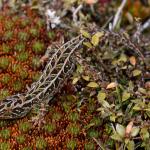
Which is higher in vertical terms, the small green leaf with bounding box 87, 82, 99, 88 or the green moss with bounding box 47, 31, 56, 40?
the green moss with bounding box 47, 31, 56, 40

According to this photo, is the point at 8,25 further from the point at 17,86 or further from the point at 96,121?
the point at 96,121

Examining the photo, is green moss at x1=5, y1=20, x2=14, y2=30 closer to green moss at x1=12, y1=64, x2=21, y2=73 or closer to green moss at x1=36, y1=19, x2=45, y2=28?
green moss at x1=36, y1=19, x2=45, y2=28

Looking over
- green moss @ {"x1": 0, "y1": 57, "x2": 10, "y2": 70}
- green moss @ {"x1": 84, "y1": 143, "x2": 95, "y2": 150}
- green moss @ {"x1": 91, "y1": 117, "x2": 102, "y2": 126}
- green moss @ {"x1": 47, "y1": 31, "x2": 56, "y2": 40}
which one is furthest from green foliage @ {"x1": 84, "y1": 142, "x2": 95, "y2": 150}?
green moss @ {"x1": 47, "y1": 31, "x2": 56, "y2": 40}

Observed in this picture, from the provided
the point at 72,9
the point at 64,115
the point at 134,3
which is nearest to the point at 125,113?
the point at 64,115

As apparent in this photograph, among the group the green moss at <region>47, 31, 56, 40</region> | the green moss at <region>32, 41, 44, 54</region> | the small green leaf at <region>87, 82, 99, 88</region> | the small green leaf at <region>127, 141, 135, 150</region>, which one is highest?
the green moss at <region>47, 31, 56, 40</region>

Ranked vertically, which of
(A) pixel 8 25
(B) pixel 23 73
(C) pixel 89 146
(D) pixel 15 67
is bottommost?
(C) pixel 89 146

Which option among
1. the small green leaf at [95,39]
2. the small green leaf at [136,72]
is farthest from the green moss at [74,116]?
the small green leaf at [136,72]

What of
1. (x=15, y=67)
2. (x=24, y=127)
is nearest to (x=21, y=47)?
(x=15, y=67)
